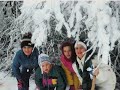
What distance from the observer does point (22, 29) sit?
219cm

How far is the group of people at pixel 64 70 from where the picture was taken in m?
2.20

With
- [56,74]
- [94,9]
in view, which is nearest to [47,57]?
[56,74]

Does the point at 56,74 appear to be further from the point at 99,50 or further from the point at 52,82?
the point at 99,50

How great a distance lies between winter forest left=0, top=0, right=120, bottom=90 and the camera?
6.34ft

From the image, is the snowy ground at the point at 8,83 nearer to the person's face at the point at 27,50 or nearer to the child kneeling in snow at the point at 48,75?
the child kneeling in snow at the point at 48,75

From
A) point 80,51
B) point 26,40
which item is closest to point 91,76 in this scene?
point 80,51

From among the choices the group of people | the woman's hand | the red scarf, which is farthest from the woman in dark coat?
the woman's hand

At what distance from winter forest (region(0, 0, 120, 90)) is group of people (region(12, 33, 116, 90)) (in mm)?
39

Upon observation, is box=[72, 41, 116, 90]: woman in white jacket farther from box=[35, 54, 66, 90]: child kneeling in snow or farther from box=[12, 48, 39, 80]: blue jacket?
box=[12, 48, 39, 80]: blue jacket

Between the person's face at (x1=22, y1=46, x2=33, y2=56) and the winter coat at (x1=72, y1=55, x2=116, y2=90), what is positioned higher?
the person's face at (x1=22, y1=46, x2=33, y2=56)

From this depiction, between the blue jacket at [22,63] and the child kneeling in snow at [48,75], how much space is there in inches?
1.3

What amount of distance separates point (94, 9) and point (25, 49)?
0.48 metres

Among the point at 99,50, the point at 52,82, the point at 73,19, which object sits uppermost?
the point at 73,19

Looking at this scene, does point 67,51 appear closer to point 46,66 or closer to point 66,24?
point 46,66
